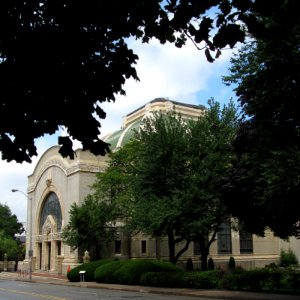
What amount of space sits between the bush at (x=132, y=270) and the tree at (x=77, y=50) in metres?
25.4

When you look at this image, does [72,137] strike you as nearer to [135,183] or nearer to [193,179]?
[193,179]

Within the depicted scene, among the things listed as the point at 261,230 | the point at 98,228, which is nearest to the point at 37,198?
the point at 98,228

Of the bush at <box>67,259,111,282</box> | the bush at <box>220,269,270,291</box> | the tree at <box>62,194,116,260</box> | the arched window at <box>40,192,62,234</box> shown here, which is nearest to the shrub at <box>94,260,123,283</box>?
the bush at <box>67,259,111,282</box>

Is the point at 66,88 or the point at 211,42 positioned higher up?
the point at 211,42

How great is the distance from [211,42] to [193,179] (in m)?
26.4

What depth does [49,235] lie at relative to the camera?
5928 cm

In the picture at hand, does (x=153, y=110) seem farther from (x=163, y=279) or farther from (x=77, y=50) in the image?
(x=77, y=50)

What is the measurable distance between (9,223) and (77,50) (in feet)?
327

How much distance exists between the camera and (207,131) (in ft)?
113

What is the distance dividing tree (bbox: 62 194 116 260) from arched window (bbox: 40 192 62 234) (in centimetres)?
1209

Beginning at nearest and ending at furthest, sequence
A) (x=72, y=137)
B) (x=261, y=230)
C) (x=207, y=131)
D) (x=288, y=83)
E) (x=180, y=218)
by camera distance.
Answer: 1. (x=72, y=137)
2. (x=288, y=83)
3. (x=261, y=230)
4. (x=180, y=218)
5. (x=207, y=131)

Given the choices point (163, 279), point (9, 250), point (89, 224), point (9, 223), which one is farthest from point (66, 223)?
point (9, 223)

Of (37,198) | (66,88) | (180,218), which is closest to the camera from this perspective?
(66,88)

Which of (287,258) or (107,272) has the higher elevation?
(107,272)
